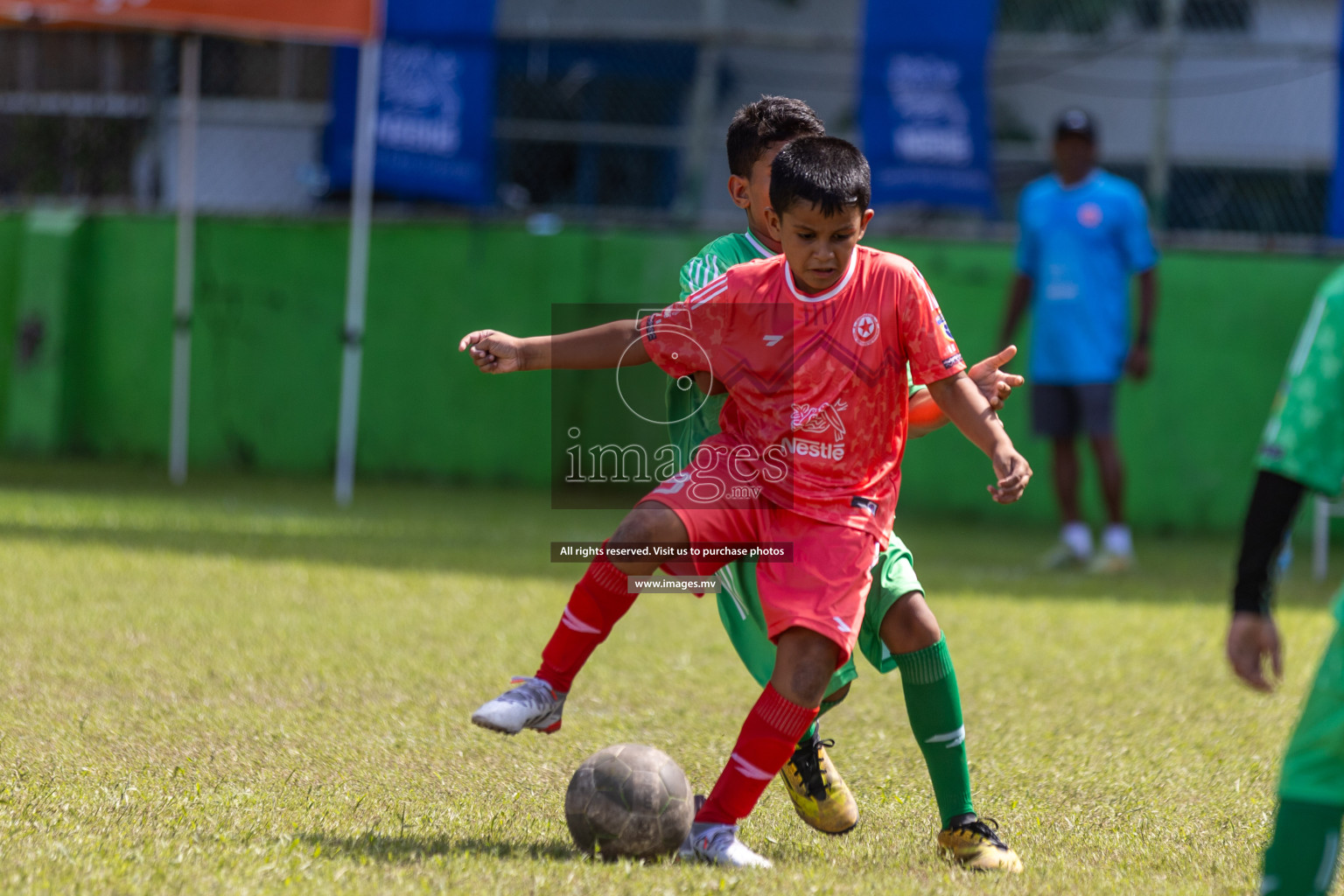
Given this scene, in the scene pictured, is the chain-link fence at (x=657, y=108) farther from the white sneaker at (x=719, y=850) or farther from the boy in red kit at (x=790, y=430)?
the white sneaker at (x=719, y=850)

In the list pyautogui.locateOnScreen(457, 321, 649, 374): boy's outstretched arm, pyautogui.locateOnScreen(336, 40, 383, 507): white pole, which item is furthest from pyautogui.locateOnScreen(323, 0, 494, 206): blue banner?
pyautogui.locateOnScreen(457, 321, 649, 374): boy's outstretched arm

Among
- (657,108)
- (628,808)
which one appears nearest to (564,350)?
(628,808)

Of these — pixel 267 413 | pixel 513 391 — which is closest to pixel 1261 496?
pixel 513 391

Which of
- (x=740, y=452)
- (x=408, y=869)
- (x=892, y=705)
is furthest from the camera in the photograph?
(x=892, y=705)

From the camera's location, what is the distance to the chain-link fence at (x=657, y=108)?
11289mm

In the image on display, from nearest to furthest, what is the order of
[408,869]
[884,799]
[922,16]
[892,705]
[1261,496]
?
[1261,496] < [408,869] < [884,799] < [892,705] < [922,16]

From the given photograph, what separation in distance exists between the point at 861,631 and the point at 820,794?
39 centimetres

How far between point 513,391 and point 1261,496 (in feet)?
28.8

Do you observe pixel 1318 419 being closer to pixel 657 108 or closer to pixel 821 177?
pixel 821 177

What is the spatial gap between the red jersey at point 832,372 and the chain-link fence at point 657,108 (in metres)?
7.47

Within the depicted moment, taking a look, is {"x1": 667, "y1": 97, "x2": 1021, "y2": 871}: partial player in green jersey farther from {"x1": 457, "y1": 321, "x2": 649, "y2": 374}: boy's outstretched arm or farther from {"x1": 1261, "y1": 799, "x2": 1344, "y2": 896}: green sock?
{"x1": 1261, "y1": 799, "x2": 1344, "y2": 896}: green sock

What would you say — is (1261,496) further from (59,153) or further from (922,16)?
(59,153)

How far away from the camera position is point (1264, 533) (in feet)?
7.88

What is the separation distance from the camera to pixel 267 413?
11.2 m
